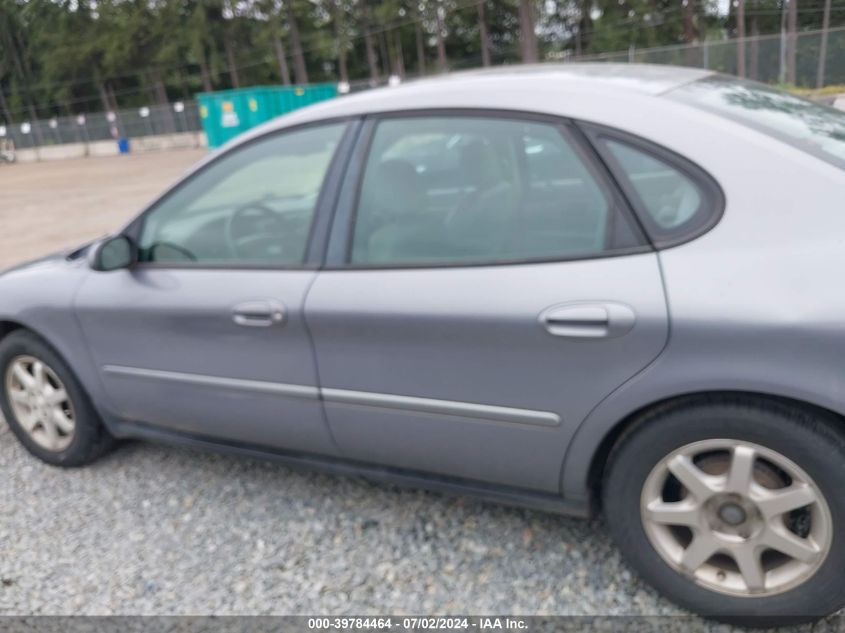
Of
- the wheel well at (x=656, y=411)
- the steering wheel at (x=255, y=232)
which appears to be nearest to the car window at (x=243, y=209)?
the steering wheel at (x=255, y=232)

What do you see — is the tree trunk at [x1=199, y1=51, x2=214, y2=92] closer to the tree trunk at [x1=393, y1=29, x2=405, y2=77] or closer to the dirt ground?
the tree trunk at [x1=393, y1=29, x2=405, y2=77]

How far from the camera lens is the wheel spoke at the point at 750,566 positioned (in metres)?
2.01

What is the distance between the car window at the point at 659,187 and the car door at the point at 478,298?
63mm

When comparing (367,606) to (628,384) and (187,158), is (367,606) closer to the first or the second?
(628,384)

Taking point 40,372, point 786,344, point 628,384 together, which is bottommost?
point 40,372

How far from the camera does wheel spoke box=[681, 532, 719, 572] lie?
2.05 m

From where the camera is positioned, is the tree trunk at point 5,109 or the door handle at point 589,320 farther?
the tree trunk at point 5,109

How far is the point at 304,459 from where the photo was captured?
107 inches

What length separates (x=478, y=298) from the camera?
215cm

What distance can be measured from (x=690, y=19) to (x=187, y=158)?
19.8m

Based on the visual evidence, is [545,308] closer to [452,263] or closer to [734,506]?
[452,263]

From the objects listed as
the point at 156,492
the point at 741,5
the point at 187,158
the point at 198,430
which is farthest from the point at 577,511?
the point at 187,158

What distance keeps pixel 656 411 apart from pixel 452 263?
0.73 metres

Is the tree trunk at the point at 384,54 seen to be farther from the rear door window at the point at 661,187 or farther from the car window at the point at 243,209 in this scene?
the rear door window at the point at 661,187
